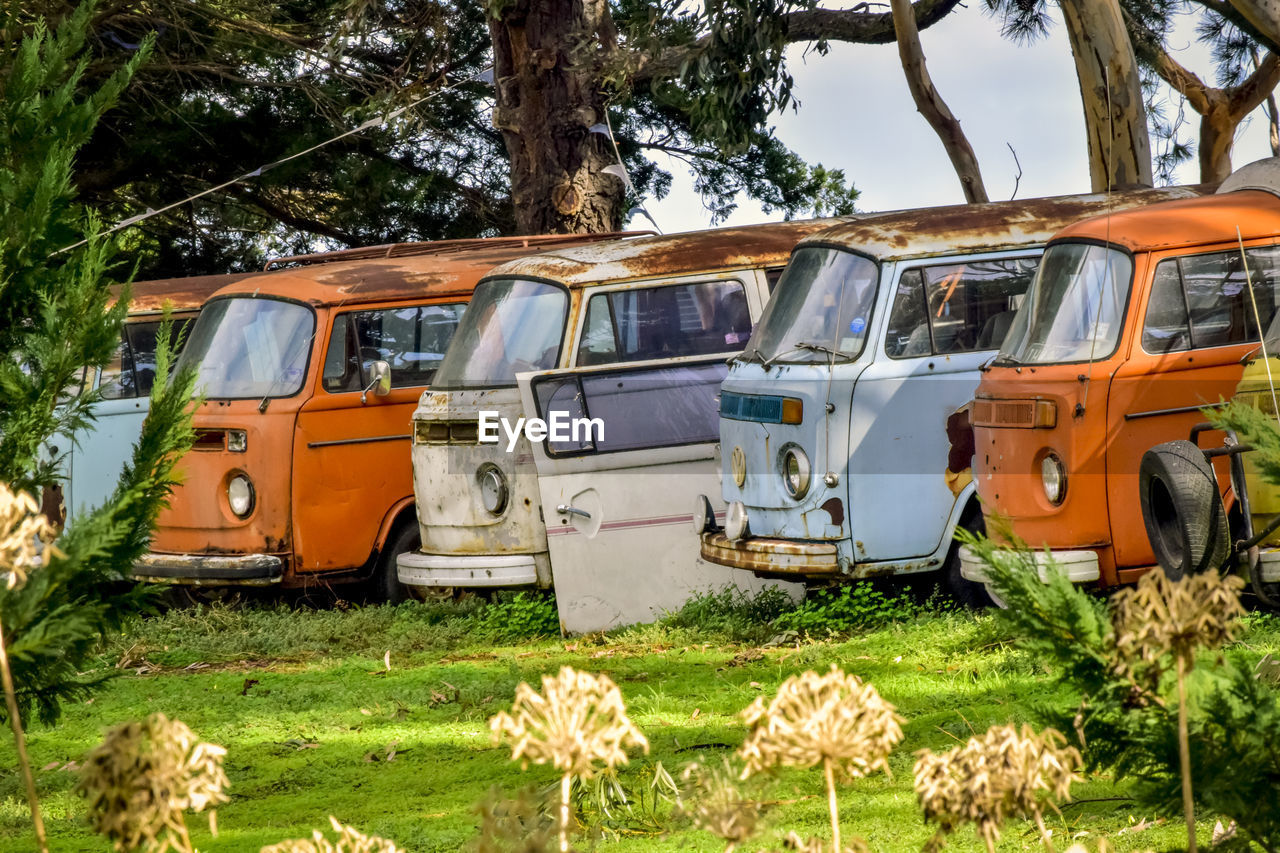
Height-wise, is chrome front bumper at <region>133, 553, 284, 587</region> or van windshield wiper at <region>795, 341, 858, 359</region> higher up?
van windshield wiper at <region>795, 341, 858, 359</region>

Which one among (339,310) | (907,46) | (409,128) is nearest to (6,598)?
(339,310)

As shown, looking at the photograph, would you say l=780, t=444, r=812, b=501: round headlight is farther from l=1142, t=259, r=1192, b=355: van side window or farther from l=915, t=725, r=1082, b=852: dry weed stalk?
l=915, t=725, r=1082, b=852: dry weed stalk

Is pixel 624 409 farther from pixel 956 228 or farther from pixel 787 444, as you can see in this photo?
pixel 956 228

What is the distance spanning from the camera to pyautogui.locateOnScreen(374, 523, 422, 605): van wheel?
981 cm

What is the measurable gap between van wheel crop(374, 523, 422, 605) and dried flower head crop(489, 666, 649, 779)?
8.01 m

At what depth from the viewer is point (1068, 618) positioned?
2.39m

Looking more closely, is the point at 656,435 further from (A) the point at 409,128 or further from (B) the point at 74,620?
(A) the point at 409,128

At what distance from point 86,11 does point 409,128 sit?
12.6 m

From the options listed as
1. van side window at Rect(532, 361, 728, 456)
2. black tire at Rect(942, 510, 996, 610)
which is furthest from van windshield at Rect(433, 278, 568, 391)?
black tire at Rect(942, 510, 996, 610)

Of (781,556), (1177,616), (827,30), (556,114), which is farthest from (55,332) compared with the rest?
(556,114)

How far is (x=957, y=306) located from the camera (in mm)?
7977

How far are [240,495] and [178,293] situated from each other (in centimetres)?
240

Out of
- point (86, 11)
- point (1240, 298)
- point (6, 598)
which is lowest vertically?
point (6, 598)

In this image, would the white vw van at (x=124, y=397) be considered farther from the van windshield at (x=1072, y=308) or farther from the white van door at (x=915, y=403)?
the van windshield at (x=1072, y=308)
